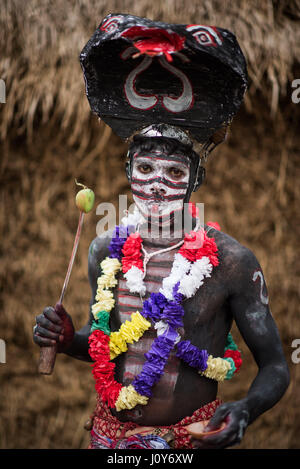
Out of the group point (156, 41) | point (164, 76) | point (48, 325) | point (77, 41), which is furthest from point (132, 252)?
point (77, 41)

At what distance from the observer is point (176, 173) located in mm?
2389

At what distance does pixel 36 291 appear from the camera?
14.3 ft

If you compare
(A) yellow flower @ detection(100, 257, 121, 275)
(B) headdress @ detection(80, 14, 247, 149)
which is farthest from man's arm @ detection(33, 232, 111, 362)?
(B) headdress @ detection(80, 14, 247, 149)

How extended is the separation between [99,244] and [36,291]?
1811 millimetres

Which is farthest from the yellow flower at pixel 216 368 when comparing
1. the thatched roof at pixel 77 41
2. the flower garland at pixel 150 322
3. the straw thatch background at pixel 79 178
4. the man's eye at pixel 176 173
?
the thatched roof at pixel 77 41

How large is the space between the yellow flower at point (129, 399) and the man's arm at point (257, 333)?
415 millimetres

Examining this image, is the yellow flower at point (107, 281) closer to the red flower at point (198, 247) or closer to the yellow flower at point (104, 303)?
the yellow flower at point (104, 303)

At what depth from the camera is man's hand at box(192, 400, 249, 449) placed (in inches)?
81.5

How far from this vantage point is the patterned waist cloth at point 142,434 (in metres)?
2.31

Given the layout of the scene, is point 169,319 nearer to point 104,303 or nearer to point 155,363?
point 155,363

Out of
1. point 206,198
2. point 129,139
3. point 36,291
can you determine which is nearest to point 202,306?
point 129,139

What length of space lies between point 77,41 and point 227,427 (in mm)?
2656

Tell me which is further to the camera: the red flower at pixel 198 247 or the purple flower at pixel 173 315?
the red flower at pixel 198 247

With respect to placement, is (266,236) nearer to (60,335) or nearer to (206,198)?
(206,198)
